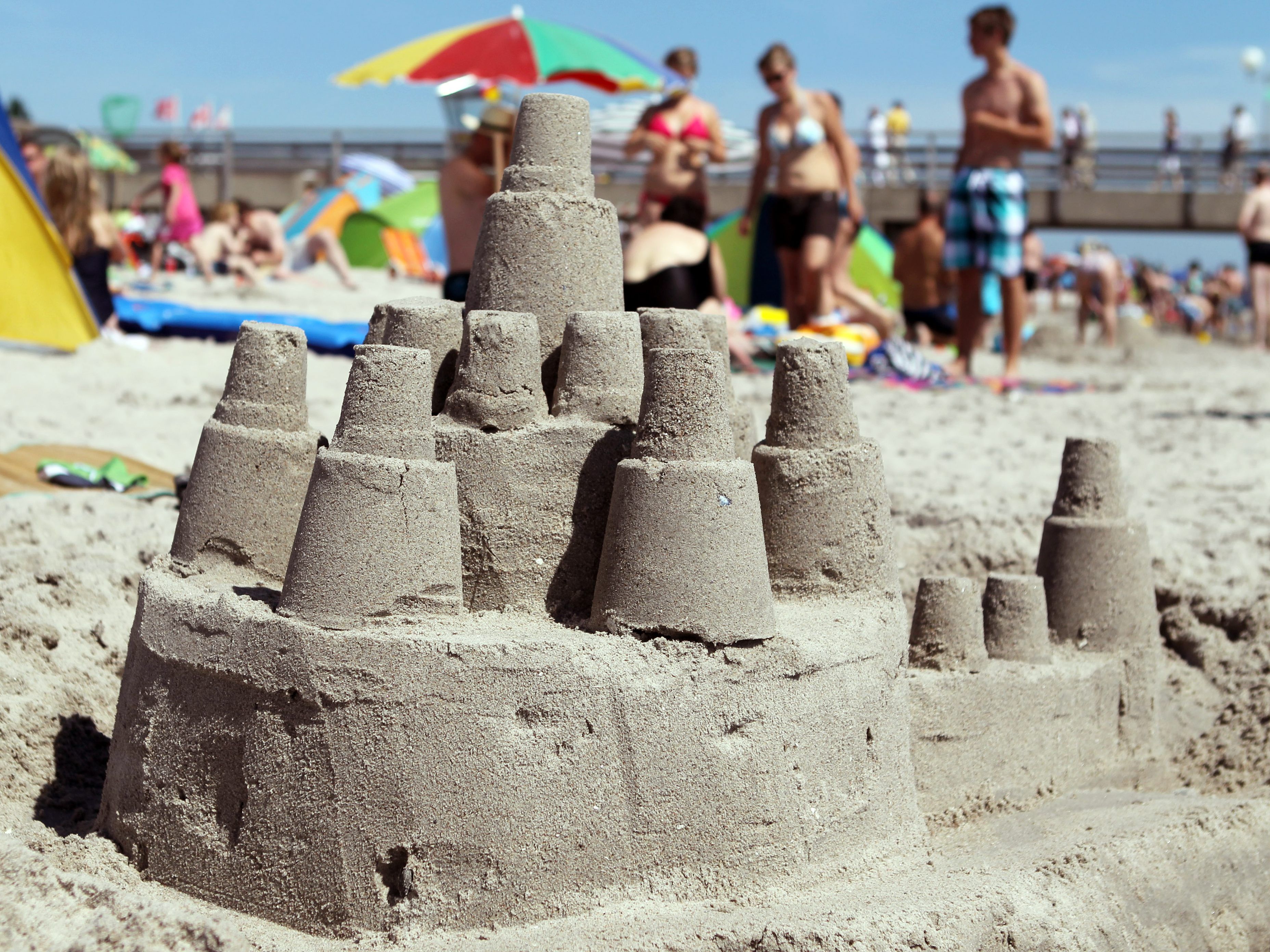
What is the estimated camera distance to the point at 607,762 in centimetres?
223

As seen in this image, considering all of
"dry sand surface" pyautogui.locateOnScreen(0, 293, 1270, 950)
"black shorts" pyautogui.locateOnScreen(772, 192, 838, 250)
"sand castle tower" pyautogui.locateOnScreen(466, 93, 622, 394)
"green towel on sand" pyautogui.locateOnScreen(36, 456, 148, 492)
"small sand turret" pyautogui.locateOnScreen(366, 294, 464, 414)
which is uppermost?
"black shorts" pyautogui.locateOnScreen(772, 192, 838, 250)

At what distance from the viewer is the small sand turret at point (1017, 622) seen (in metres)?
3.17

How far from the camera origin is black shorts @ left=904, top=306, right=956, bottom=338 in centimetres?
1195

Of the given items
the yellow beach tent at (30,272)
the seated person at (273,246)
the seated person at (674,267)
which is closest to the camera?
the seated person at (674,267)

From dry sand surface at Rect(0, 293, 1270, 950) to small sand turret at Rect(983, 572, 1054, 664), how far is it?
0.35 meters

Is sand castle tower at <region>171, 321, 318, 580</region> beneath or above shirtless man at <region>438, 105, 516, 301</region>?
beneath

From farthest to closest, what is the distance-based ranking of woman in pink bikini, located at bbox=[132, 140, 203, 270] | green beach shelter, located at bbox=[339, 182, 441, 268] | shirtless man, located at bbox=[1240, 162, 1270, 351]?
green beach shelter, located at bbox=[339, 182, 441, 268], woman in pink bikini, located at bbox=[132, 140, 203, 270], shirtless man, located at bbox=[1240, 162, 1270, 351]

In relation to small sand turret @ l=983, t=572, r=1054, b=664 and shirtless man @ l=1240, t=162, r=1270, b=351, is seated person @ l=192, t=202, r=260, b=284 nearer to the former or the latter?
shirtless man @ l=1240, t=162, r=1270, b=351

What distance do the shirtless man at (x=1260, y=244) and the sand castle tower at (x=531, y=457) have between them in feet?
33.6

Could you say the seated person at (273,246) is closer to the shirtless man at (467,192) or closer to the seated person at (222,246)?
the seated person at (222,246)

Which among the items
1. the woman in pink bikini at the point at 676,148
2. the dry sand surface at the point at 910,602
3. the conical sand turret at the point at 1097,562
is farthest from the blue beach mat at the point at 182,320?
the conical sand turret at the point at 1097,562

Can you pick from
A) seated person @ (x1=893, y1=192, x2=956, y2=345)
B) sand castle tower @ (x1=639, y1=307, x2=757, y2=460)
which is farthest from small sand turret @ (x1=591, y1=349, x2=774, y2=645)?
seated person @ (x1=893, y1=192, x2=956, y2=345)

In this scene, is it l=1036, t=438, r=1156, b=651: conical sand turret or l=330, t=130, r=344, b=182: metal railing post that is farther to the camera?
l=330, t=130, r=344, b=182: metal railing post

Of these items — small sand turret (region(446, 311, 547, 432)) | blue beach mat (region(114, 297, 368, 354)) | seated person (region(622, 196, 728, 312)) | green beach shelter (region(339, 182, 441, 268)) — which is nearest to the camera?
small sand turret (region(446, 311, 547, 432))
